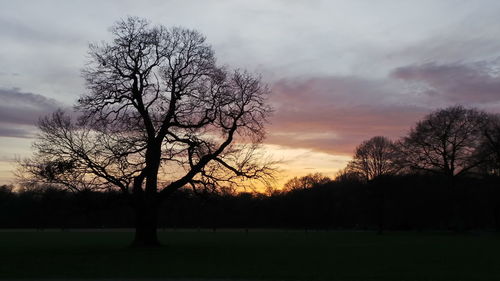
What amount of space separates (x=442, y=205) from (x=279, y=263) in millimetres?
58937

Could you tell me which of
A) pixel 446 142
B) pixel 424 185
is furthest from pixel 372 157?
pixel 446 142

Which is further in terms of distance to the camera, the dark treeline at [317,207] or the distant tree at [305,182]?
the distant tree at [305,182]

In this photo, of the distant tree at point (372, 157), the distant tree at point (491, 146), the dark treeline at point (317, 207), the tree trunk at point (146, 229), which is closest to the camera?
the tree trunk at point (146, 229)

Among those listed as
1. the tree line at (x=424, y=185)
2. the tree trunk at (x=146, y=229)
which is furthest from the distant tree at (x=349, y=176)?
the tree trunk at (x=146, y=229)

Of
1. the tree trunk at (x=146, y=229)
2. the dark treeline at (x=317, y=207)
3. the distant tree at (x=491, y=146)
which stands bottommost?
the tree trunk at (x=146, y=229)

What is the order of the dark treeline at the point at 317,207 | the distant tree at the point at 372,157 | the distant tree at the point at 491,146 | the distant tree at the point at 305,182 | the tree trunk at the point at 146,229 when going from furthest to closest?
the distant tree at the point at 305,182
the distant tree at the point at 372,157
the distant tree at the point at 491,146
the dark treeline at the point at 317,207
the tree trunk at the point at 146,229

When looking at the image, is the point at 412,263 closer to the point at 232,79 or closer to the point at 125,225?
the point at 232,79

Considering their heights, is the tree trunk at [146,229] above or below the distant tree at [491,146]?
below

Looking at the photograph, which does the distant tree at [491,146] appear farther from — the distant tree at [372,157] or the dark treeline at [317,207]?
the distant tree at [372,157]

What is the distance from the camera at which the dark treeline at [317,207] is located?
34875 millimetres

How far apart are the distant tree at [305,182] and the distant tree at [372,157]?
4766cm

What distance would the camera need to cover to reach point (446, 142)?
65.4 metres

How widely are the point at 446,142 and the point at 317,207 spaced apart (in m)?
57.2

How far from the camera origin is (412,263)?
24.3m
